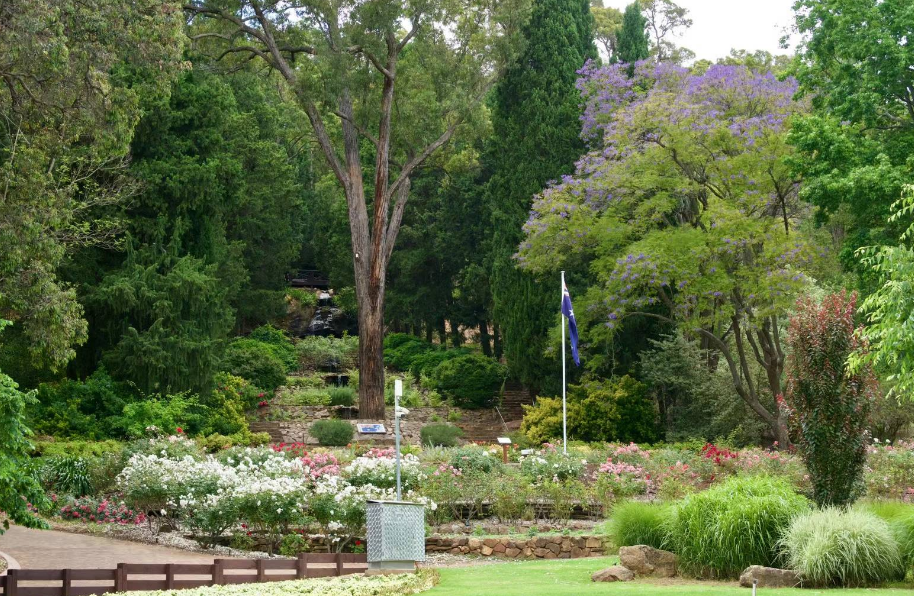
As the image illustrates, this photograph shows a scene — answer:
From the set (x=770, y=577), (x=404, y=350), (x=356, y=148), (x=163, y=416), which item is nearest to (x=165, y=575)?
(x=770, y=577)

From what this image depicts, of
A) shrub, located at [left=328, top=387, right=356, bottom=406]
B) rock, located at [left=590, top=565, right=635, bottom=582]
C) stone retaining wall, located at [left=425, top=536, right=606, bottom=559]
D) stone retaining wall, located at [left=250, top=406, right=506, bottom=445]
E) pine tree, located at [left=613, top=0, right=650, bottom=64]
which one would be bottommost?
stone retaining wall, located at [left=425, top=536, right=606, bottom=559]

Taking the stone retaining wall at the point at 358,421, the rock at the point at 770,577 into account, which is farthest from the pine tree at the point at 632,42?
the rock at the point at 770,577

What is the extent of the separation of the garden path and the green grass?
397 centimetres

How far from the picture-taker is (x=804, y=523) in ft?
37.0

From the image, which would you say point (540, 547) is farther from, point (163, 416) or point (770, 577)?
point (163, 416)

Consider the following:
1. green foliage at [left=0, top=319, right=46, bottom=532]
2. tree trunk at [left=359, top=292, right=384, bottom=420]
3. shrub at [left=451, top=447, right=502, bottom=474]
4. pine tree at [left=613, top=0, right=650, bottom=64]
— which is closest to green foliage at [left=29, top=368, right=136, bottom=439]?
tree trunk at [left=359, top=292, right=384, bottom=420]

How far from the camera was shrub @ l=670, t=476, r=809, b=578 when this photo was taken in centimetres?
1167

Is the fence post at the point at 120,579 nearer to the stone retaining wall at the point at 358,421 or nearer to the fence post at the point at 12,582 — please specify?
the fence post at the point at 12,582

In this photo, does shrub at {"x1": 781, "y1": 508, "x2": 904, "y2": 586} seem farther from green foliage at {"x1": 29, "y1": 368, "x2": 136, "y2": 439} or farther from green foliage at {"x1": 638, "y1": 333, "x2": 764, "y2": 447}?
green foliage at {"x1": 29, "y1": 368, "x2": 136, "y2": 439}

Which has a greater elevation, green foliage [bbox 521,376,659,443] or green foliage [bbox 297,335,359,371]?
green foliage [bbox 297,335,359,371]

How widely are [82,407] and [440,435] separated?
29.0ft

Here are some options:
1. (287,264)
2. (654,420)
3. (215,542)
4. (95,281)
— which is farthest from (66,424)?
(287,264)

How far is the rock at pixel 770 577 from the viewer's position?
424 inches

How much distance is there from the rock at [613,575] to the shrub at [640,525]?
3.46 feet
